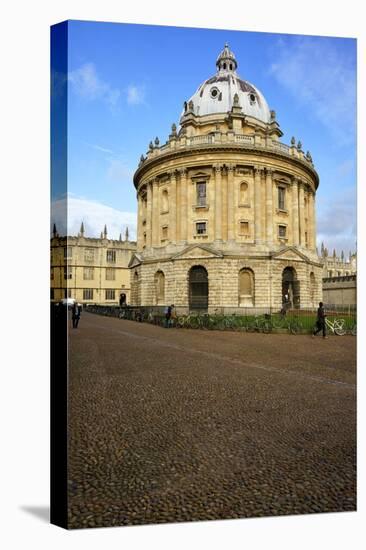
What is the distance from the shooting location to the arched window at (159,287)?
2608cm

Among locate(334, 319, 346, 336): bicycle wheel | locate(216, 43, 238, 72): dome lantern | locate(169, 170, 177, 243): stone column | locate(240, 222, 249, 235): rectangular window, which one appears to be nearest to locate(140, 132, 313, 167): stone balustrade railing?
locate(169, 170, 177, 243): stone column

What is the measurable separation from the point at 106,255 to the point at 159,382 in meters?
37.5

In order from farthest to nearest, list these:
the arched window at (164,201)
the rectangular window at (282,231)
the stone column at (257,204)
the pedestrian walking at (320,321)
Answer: the stone column at (257,204) < the rectangular window at (282,231) < the arched window at (164,201) < the pedestrian walking at (320,321)

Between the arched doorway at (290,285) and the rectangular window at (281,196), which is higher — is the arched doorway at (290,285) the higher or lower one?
the lower one

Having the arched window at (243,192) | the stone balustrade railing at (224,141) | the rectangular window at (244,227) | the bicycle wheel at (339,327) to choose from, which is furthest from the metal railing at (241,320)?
the stone balustrade railing at (224,141)

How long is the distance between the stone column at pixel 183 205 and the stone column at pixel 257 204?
4.63 metres

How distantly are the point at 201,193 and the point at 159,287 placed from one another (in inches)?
279

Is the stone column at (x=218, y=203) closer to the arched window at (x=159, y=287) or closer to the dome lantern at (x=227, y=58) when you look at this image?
the arched window at (x=159, y=287)

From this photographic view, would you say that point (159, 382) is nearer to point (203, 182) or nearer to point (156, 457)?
point (156, 457)

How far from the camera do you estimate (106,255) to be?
44875mm

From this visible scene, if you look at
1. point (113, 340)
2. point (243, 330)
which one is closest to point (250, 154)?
point (243, 330)

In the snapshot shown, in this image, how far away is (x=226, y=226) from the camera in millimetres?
27516

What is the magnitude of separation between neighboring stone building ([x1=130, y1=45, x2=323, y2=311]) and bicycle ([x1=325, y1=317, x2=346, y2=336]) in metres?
10.3

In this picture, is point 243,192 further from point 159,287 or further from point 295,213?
point 159,287
